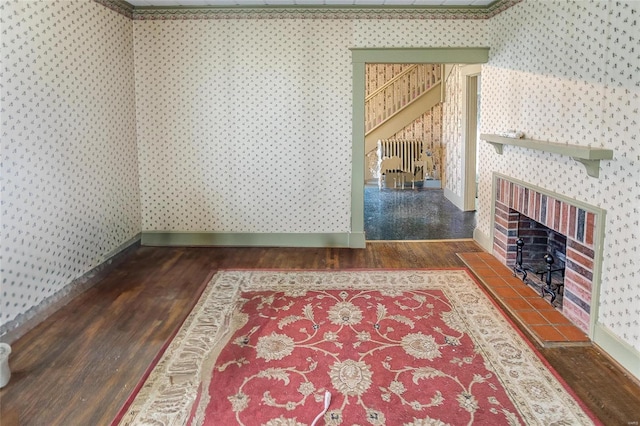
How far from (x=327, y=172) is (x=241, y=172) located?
3.32 ft

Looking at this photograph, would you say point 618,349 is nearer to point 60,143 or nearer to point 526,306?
point 526,306

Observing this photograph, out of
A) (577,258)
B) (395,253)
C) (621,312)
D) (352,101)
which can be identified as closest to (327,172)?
(352,101)

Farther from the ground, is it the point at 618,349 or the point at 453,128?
the point at 453,128

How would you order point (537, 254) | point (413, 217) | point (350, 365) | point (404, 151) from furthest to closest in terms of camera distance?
point (404, 151)
point (413, 217)
point (537, 254)
point (350, 365)

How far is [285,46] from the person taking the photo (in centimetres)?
574

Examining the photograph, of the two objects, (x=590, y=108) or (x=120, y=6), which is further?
(x=120, y=6)

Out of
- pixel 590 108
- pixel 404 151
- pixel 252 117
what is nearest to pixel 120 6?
pixel 252 117

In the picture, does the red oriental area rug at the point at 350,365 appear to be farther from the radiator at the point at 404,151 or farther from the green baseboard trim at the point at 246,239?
the radiator at the point at 404,151

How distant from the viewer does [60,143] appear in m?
4.22

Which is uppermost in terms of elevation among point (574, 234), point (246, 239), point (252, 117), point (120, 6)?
point (120, 6)

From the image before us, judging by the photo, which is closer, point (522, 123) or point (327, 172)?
point (522, 123)

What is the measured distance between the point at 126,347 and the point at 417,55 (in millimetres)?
4294

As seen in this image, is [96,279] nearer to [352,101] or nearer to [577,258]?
[352,101]

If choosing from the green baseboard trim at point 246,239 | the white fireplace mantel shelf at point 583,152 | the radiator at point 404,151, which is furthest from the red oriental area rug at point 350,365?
the radiator at point 404,151
